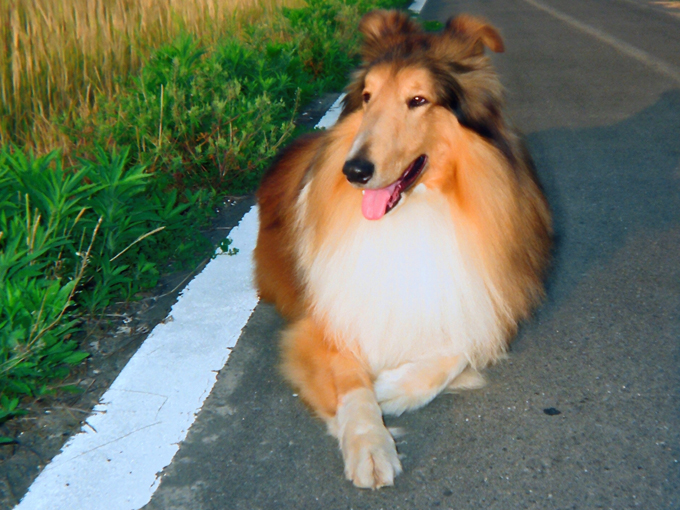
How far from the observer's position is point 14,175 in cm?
319

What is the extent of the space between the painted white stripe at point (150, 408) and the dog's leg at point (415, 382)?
72 centimetres

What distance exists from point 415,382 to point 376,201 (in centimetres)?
75

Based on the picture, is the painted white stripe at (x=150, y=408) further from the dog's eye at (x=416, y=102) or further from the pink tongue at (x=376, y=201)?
the dog's eye at (x=416, y=102)

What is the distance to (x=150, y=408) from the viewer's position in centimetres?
267

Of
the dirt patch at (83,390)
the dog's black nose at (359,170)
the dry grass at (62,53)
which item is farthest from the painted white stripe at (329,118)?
the dog's black nose at (359,170)

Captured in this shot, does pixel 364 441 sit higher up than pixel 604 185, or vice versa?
pixel 364 441

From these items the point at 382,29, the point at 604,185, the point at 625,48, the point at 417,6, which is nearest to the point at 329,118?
the point at 604,185

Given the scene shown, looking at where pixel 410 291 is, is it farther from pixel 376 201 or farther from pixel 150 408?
pixel 150 408

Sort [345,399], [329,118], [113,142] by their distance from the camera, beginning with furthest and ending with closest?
[329,118], [113,142], [345,399]

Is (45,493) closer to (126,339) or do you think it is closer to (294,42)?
(126,339)

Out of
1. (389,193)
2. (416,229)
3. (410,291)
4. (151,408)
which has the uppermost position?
(389,193)

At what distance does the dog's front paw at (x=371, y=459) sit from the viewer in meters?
2.35

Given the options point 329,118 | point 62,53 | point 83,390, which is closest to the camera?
point 83,390

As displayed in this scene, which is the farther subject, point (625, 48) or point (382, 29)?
point (625, 48)
